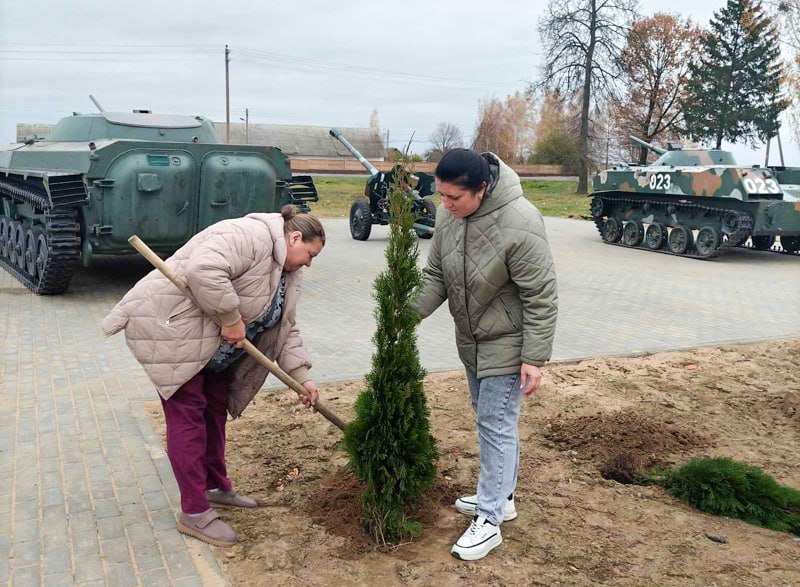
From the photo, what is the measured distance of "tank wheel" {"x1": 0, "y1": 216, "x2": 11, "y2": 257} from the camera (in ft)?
39.2

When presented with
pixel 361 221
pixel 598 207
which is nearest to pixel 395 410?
pixel 361 221

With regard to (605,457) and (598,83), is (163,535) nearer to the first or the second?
(605,457)

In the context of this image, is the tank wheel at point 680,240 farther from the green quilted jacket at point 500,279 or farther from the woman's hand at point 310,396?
the woman's hand at point 310,396

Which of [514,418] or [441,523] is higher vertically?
[514,418]

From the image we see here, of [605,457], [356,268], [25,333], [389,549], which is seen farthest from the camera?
[356,268]

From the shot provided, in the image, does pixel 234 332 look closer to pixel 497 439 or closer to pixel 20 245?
pixel 497 439

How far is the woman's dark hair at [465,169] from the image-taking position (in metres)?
3.20

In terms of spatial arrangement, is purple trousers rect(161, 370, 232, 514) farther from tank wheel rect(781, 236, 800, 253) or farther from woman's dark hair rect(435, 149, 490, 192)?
tank wheel rect(781, 236, 800, 253)

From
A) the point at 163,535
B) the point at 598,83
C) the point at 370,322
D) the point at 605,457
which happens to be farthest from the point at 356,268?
the point at 598,83

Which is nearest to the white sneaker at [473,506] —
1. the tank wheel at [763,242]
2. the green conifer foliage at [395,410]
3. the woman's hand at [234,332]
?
the green conifer foliage at [395,410]

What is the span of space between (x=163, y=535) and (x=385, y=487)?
3.36 ft

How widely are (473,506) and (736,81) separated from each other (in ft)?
146

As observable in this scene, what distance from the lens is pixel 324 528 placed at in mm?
→ 3746

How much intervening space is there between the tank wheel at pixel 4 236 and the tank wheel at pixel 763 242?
44.4ft
